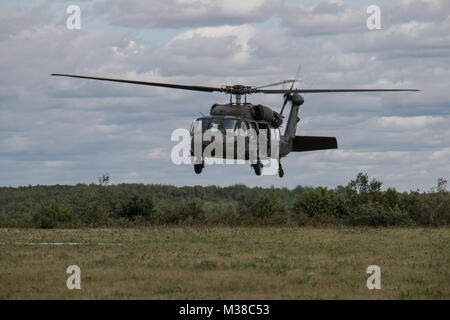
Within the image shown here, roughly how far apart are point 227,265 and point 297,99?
12.0 m

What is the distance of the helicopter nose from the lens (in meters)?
39.3

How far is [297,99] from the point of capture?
3941 cm

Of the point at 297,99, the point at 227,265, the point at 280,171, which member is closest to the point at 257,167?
the point at 227,265

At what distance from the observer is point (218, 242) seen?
41094 millimetres

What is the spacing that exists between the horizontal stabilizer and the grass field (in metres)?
5.10

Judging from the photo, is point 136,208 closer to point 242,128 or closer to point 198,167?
point 198,167

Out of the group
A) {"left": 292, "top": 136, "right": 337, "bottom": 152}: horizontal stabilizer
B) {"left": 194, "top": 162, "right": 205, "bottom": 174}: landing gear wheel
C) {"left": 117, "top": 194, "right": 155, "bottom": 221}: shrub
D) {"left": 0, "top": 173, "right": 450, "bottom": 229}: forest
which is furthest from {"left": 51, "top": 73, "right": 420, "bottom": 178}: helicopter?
{"left": 117, "top": 194, "right": 155, "bottom": 221}: shrub

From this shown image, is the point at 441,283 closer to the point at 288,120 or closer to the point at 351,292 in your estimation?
the point at 351,292

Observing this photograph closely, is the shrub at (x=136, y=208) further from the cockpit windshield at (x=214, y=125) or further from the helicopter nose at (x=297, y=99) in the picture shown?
the cockpit windshield at (x=214, y=125)

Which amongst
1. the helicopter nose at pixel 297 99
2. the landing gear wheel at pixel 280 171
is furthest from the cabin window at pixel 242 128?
the helicopter nose at pixel 297 99

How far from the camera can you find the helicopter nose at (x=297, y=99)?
39.3 m

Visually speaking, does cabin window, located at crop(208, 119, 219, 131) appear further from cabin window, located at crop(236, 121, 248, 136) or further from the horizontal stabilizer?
the horizontal stabilizer
